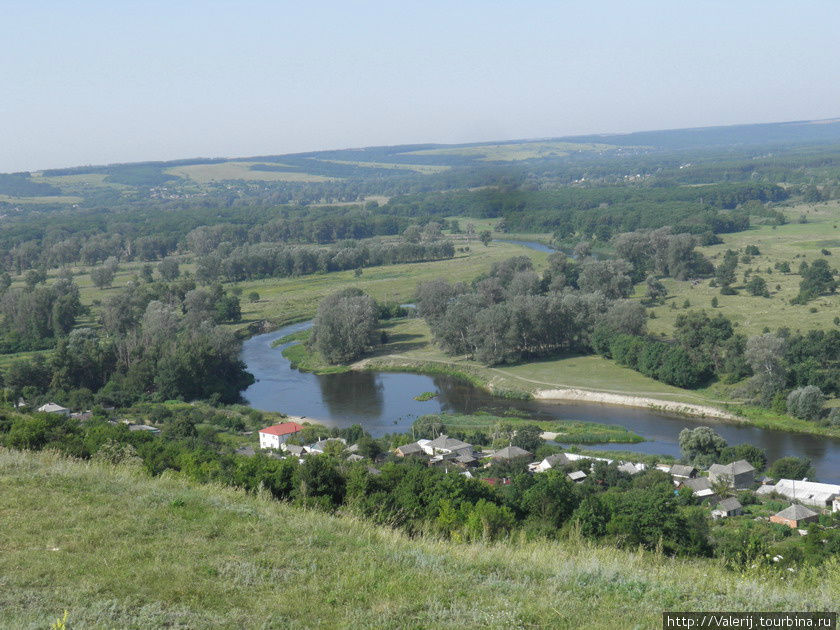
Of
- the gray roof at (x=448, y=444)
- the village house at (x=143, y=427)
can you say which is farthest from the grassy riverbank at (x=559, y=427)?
the village house at (x=143, y=427)

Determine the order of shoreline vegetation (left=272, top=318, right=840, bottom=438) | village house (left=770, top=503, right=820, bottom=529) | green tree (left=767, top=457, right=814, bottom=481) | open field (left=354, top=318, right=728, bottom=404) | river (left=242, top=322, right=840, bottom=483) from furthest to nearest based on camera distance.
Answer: open field (left=354, top=318, right=728, bottom=404), shoreline vegetation (left=272, top=318, right=840, bottom=438), river (left=242, top=322, right=840, bottom=483), green tree (left=767, top=457, right=814, bottom=481), village house (left=770, top=503, right=820, bottom=529)

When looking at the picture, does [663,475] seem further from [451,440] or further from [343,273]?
[343,273]

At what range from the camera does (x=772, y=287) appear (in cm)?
3803

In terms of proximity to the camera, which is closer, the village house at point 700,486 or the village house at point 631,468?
the village house at point 700,486

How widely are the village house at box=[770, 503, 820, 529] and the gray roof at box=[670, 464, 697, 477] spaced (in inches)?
108

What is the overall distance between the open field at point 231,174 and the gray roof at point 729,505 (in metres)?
101

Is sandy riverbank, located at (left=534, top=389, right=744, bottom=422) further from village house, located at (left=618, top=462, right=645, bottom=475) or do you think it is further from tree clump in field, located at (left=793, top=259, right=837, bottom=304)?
tree clump in field, located at (left=793, top=259, right=837, bottom=304)

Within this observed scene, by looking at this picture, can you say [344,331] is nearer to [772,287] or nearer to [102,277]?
[772,287]

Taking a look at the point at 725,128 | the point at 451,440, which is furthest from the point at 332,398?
the point at 725,128

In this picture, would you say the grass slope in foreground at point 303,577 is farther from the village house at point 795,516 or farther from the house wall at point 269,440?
the house wall at point 269,440

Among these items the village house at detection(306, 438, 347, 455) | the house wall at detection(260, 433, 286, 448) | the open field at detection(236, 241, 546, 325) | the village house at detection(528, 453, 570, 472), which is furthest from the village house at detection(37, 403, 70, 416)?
the open field at detection(236, 241, 546, 325)

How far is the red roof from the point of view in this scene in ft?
66.5

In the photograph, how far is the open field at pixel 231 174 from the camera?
12112 centimetres

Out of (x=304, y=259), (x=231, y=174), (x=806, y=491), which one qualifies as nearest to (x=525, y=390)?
(x=806, y=491)
